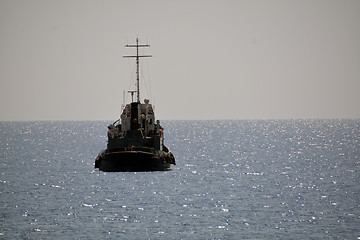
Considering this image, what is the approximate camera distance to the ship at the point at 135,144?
78688 mm

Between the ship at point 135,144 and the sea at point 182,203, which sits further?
the ship at point 135,144

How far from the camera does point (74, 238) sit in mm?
44875

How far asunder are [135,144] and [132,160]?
5604mm

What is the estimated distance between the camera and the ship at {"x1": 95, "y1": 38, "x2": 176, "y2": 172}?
258 feet

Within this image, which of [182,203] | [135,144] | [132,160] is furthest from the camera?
[135,144]

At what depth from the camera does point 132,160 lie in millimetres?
78188

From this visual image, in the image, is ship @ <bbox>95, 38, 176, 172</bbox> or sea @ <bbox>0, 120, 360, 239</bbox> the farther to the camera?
ship @ <bbox>95, 38, 176, 172</bbox>

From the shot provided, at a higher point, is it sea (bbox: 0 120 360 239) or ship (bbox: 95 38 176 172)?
ship (bbox: 95 38 176 172)

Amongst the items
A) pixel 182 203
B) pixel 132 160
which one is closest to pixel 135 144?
pixel 132 160

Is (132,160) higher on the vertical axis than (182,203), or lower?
higher

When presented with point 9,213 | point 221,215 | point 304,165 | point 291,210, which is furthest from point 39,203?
point 304,165

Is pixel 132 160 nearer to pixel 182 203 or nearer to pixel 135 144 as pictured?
pixel 135 144

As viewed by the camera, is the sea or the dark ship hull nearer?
the sea

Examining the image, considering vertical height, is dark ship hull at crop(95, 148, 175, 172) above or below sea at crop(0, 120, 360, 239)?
above
